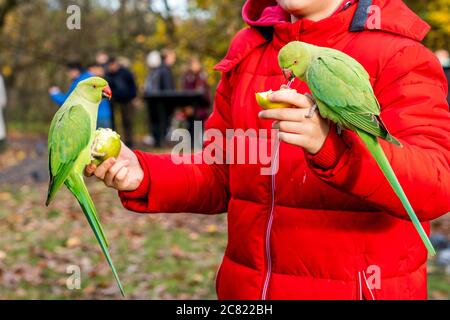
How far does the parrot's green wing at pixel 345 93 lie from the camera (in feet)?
4.59

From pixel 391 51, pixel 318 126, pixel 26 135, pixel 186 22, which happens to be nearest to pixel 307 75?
pixel 318 126

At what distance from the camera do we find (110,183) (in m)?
1.87

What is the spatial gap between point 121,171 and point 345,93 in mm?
769

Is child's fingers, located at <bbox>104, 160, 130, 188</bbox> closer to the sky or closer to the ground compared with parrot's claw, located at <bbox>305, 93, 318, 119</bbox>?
closer to the ground

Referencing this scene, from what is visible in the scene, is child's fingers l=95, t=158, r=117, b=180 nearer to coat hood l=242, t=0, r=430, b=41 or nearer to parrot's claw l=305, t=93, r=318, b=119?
parrot's claw l=305, t=93, r=318, b=119

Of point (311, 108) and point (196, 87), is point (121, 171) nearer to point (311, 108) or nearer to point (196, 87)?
point (311, 108)

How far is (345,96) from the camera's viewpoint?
55.9 inches

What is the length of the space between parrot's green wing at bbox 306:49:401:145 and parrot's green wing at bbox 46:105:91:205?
64 centimetres

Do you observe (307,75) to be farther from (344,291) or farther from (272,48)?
(344,291)

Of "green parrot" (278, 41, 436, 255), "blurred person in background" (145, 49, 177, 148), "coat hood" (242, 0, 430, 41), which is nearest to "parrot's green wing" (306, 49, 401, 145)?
"green parrot" (278, 41, 436, 255)

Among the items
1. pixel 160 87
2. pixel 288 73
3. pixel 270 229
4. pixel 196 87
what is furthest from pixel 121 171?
pixel 160 87

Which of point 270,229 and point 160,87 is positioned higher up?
point 270,229

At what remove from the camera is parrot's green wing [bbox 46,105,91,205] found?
5.50 ft
